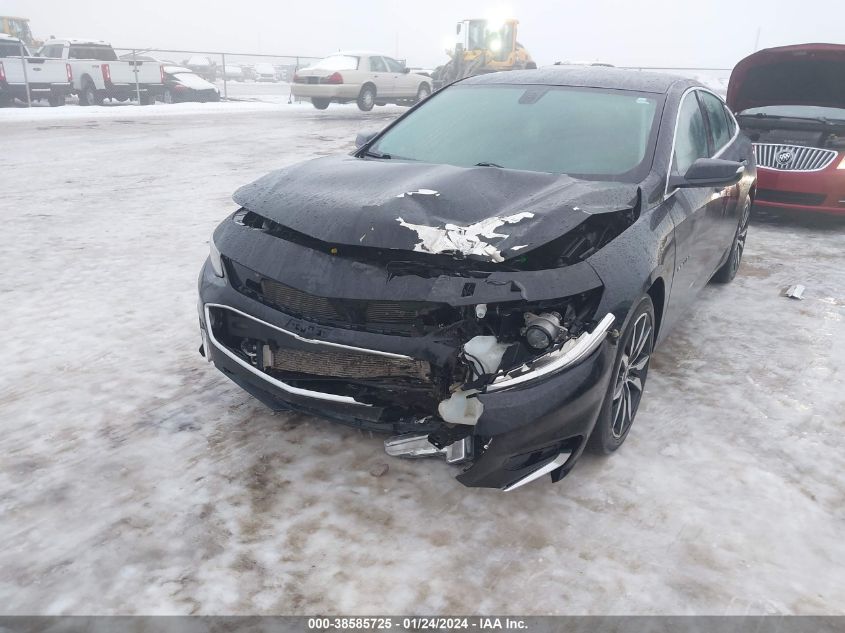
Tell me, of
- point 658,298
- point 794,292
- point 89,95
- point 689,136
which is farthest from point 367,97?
point 658,298

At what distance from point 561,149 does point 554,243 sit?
3.64ft

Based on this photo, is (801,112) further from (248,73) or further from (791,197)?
(248,73)

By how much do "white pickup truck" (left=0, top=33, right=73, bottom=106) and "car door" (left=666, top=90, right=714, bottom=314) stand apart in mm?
19671

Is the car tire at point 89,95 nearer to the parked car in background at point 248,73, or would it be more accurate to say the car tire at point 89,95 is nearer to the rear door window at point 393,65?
the rear door window at point 393,65

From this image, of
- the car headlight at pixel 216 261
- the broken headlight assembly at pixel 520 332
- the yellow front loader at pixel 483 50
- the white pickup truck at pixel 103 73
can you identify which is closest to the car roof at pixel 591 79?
the broken headlight assembly at pixel 520 332

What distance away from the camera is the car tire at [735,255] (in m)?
5.46

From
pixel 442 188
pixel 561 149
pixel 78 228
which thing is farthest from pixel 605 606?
pixel 78 228

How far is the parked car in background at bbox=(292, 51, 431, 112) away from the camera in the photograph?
21000mm

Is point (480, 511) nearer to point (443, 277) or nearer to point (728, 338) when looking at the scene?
point (443, 277)

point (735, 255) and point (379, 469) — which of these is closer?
point (379, 469)

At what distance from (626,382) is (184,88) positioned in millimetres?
23920

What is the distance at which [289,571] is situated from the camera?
235cm

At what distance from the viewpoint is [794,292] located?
5.37 m

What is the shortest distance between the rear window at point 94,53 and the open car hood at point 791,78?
65.2ft
